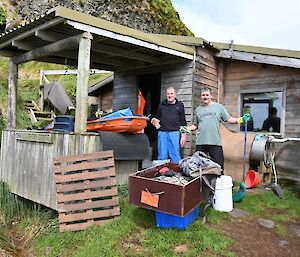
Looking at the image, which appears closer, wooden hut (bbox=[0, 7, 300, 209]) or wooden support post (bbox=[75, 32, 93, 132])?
wooden support post (bbox=[75, 32, 93, 132])

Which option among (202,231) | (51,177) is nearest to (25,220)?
(51,177)

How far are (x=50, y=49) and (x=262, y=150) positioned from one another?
4433 millimetres

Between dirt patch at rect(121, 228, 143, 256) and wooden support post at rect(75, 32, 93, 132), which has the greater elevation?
wooden support post at rect(75, 32, 93, 132)

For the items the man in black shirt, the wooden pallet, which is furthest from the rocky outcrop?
the wooden pallet

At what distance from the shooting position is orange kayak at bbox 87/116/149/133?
4.72 metres

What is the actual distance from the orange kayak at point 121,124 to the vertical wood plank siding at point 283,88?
10.3 feet

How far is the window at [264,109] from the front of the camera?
257 inches

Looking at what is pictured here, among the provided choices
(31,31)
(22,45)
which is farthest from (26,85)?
(31,31)

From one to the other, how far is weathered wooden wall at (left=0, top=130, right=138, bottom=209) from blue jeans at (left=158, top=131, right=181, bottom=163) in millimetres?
551

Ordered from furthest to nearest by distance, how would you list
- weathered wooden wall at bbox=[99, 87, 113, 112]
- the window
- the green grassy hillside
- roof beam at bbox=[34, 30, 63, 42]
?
weathered wooden wall at bbox=[99, 87, 113, 112] → the green grassy hillside → the window → roof beam at bbox=[34, 30, 63, 42]

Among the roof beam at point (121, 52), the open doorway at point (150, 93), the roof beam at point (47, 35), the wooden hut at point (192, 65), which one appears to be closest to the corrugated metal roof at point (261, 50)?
the wooden hut at point (192, 65)

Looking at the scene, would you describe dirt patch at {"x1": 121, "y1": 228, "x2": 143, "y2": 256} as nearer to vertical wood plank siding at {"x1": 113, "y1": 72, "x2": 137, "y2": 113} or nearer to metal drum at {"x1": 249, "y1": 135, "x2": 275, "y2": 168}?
metal drum at {"x1": 249, "y1": 135, "x2": 275, "y2": 168}

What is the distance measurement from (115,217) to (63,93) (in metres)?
9.82

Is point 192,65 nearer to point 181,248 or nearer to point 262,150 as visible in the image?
point 262,150
